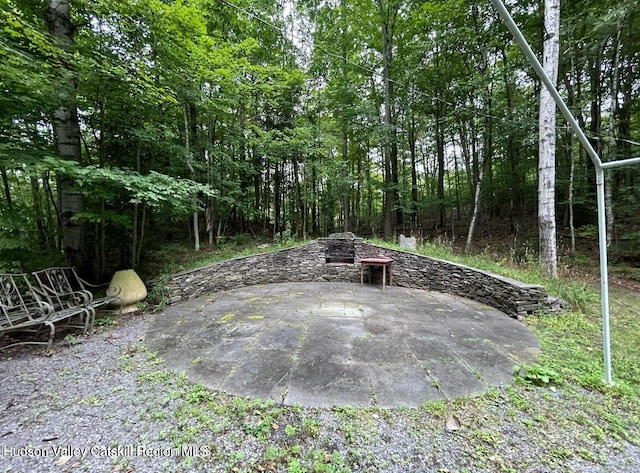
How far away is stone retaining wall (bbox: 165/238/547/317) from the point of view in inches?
144

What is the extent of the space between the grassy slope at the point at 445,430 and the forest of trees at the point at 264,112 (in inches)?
112

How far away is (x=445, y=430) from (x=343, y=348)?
1.11 m

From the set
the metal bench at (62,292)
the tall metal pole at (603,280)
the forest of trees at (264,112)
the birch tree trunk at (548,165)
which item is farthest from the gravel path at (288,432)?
the birch tree trunk at (548,165)

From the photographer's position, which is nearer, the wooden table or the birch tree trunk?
the birch tree trunk

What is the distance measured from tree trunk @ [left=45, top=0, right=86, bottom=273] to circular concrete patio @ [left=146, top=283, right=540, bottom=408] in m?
1.88

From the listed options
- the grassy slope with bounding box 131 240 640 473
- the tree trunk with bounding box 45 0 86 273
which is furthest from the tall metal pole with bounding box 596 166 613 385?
the tree trunk with bounding box 45 0 86 273

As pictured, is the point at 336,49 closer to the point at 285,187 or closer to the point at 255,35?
the point at 255,35

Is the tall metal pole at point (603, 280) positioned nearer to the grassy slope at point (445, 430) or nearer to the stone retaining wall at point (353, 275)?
the grassy slope at point (445, 430)

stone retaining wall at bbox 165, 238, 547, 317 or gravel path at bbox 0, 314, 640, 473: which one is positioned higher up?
stone retaining wall at bbox 165, 238, 547, 317

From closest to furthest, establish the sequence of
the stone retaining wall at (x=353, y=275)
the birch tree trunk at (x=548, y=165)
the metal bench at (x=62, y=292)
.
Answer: the metal bench at (x=62, y=292)
the stone retaining wall at (x=353, y=275)
the birch tree trunk at (x=548, y=165)

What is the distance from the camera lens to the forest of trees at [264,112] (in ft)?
11.0

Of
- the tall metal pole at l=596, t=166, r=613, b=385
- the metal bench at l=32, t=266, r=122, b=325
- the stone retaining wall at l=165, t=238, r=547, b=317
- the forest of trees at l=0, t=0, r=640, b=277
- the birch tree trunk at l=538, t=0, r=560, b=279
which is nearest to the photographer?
the tall metal pole at l=596, t=166, r=613, b=385

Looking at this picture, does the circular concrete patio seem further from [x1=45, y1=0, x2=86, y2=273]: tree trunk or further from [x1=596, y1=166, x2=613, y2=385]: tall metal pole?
[x1=45, y1=0, x2=86, y2=273]: tree trunk

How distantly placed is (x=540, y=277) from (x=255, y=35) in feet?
33.0
